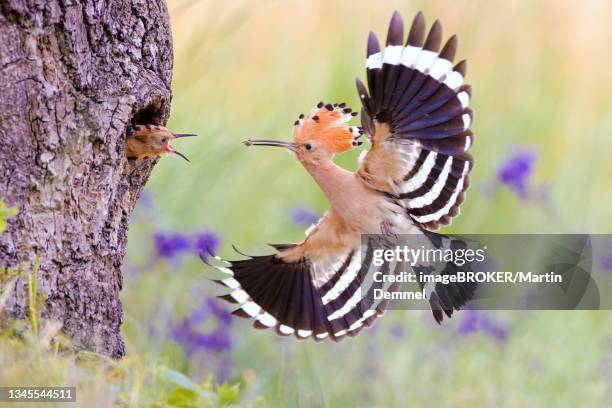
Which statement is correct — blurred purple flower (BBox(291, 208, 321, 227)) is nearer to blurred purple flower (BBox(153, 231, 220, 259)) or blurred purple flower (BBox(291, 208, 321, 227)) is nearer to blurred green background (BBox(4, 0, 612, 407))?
blurred green background (BBox(4, 0, 612, 407))

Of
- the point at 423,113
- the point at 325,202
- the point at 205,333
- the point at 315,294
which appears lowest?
the point at 315,294

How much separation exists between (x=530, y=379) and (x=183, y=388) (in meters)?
1.72

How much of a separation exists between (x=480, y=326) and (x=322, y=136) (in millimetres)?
1299

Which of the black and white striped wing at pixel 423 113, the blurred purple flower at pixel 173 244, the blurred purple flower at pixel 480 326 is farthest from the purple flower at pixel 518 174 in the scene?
the black and white striped wing at pixel 423 113

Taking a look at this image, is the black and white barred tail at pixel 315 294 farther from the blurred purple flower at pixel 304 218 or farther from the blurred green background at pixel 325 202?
the blurred purple flower at pixel 304 218

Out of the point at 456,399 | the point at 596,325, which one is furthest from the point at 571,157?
the point at 456,399

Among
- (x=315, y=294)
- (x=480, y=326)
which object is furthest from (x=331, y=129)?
(x=480, y=326)

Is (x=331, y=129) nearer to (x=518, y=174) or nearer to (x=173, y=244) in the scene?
(x=173, y=244)

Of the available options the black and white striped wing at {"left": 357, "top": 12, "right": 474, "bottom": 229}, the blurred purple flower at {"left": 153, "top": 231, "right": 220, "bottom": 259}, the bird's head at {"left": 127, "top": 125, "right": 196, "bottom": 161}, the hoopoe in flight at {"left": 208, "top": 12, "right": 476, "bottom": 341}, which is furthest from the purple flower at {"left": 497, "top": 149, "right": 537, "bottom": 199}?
the bird's head at {"left": 127, "top": 125, "right": 196, "bottom": 161}

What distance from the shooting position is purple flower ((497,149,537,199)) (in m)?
3.62

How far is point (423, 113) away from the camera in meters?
2.34

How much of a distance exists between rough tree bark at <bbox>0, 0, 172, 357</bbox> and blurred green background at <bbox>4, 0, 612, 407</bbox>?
0.80 feet

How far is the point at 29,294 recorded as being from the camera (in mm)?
1916

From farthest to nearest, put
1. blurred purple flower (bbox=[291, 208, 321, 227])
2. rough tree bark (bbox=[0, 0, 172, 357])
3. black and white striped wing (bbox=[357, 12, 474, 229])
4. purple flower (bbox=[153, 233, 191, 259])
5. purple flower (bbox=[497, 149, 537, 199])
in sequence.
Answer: blurred purple flower (bbox=[291, 208, 321, 227]) → purple flower (bbox=[497, 149, 537, 199]) → purple flower (bbox=[153, 233, 191, 259]) → black and white striped wing (bbox=[357, 12, 474, 229]) → rough tree bark (bbox=[0, 0, 172, 357])
